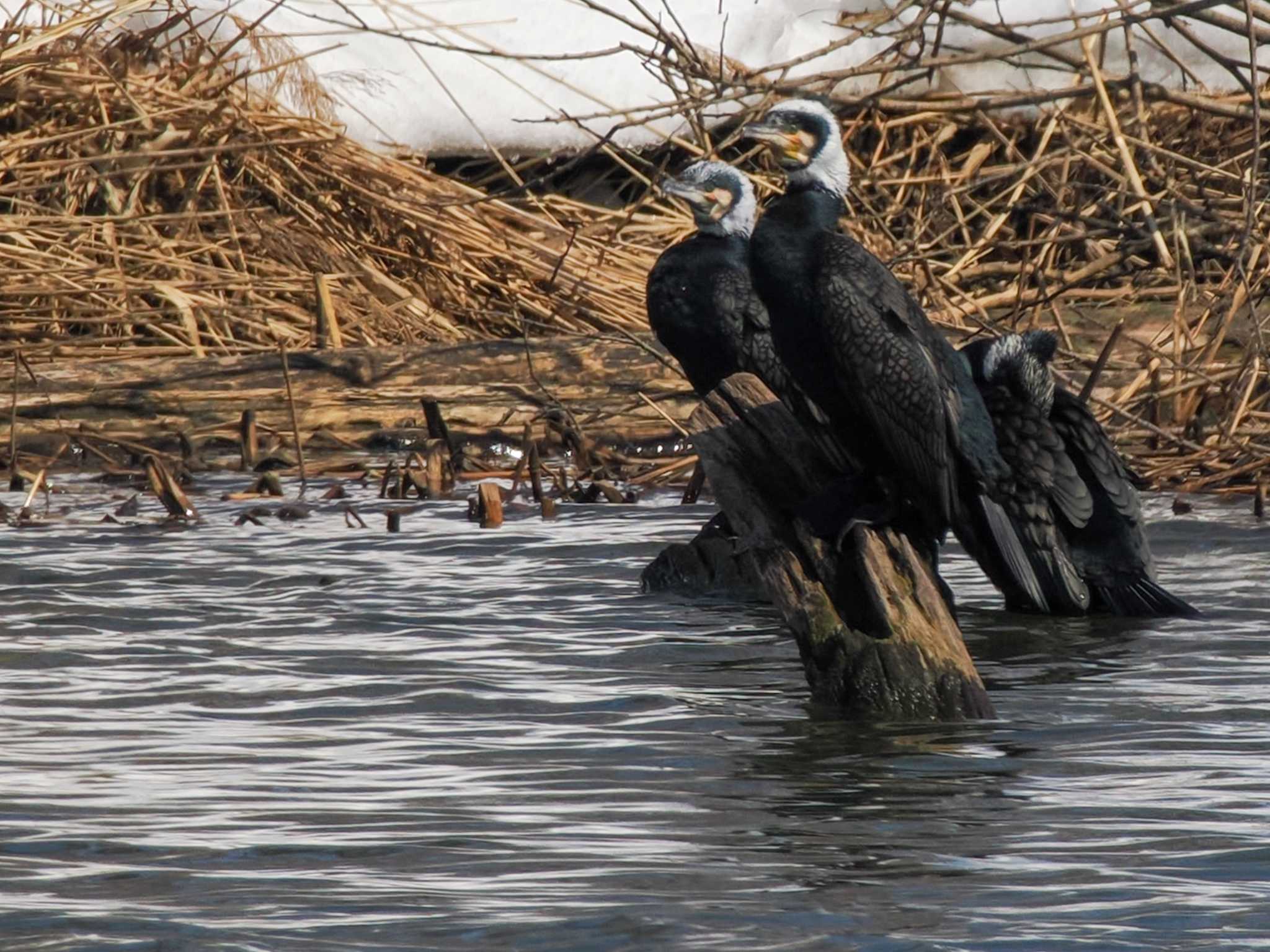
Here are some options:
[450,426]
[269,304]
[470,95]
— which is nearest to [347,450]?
[450,426]

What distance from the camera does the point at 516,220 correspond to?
9781 millimetres

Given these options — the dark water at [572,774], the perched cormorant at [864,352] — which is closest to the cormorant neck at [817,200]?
the perched cormorant at [864,352]

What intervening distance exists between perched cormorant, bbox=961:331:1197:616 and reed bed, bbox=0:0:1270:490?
189 cm

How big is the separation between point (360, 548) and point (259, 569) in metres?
0.46

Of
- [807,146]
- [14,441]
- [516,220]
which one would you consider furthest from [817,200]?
[516,220]

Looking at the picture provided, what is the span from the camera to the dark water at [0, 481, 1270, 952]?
3.15 m

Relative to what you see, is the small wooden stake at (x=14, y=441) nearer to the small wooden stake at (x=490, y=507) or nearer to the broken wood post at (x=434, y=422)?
the broken wood post at (x=434, y=422)

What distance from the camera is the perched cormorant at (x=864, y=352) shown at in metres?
5.15

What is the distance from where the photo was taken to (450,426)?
27.8 feet

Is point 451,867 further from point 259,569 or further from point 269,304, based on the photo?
point 269,304

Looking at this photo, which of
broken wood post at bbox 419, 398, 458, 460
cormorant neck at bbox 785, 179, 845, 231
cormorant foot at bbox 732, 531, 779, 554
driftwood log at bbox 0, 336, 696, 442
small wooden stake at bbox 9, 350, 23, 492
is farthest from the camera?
driftwood log at bbox 0, 336, 696, 442

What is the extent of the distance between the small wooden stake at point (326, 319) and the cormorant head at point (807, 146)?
3866 mm

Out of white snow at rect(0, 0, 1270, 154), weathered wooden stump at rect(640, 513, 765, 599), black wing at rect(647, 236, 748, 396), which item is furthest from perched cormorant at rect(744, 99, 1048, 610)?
white snow at rect(0, 0, 1270, 154)

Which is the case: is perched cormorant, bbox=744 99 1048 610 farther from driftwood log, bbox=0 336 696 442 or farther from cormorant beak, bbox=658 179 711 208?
driftwood log, bbox=0 336 696 442
